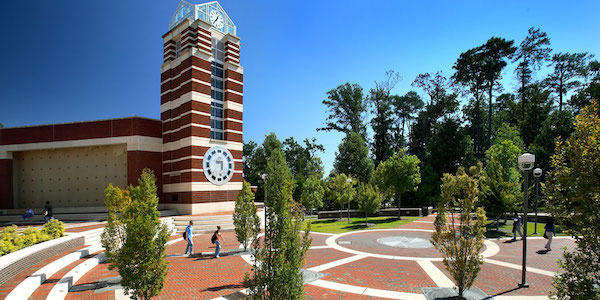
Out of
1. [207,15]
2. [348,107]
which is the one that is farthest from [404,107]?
[207,15]

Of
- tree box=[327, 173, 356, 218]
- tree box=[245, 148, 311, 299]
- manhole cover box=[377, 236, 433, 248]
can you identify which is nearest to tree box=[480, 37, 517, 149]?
tree box=[327, 173, 356, 218]

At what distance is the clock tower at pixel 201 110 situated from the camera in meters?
26.5

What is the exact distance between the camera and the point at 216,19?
2991 cm

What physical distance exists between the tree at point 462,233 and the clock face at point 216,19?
2816 cm

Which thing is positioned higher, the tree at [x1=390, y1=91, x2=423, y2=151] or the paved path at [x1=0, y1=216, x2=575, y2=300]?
the tree at [x1=390, y1=91, x2=423, y2=151]

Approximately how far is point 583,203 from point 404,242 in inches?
524

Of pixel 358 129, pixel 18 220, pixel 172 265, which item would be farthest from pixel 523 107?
pixel 18 220

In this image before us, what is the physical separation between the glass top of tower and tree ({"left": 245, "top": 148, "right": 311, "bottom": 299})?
27.0 m

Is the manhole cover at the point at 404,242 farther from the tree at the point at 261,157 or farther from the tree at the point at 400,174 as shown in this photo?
the tree at the point at 261,157

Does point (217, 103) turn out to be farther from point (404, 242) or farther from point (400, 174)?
point (404, 242)

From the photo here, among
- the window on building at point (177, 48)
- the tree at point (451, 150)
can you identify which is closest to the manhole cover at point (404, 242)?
the window on building at point (177, 48)

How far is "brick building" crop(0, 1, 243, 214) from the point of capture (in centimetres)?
2688

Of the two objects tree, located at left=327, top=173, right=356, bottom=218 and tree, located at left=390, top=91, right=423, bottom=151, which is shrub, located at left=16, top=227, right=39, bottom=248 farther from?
tree, located at left=390, top=91, right=423, bottom=151

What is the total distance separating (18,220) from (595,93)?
64.2 metres
